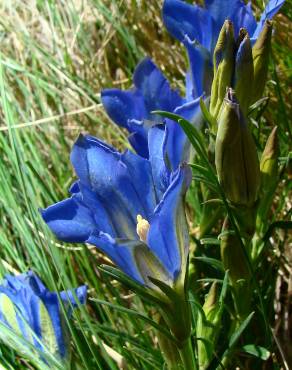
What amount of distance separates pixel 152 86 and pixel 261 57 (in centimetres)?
19

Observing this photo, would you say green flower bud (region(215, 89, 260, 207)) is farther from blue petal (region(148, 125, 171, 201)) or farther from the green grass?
the green grass

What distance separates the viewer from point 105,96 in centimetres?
105

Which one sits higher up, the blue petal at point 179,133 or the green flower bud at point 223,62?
the green flower bud at point 223,62

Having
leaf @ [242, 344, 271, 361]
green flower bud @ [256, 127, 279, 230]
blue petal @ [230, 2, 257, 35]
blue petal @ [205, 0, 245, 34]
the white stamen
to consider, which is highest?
blue petal @ [205, 0, 245, 34]

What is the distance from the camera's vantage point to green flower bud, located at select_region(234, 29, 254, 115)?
0.89m

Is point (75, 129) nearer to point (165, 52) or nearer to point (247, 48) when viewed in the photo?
point (165, 52)

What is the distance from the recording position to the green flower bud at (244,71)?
2.91 feet

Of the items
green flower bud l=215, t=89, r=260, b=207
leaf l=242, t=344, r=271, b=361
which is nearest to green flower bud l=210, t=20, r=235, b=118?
green flower bud l=215, t=89, r=260, b=207

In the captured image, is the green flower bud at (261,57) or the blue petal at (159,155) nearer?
the blue petal at (159,155)

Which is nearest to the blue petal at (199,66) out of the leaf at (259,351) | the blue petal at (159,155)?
the blue petal at (159,155)

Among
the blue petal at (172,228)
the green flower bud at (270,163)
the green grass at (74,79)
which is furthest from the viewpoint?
the green grass at (74,79)

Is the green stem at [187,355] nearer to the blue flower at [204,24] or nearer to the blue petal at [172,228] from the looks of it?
the blue petal at [172,228]

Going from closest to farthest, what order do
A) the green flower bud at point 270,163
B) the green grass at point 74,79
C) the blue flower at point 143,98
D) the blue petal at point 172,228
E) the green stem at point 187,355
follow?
the blue petal at point 172,228
the green stem at point 187,355
the green flower bud at point 270,163
the blue flower at point 143,98
the green grass at point 74,79

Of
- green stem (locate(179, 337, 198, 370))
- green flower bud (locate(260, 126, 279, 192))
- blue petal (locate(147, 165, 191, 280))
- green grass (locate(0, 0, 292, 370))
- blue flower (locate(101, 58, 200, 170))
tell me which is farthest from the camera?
green grass (locate(0, 0, 292, 370))
